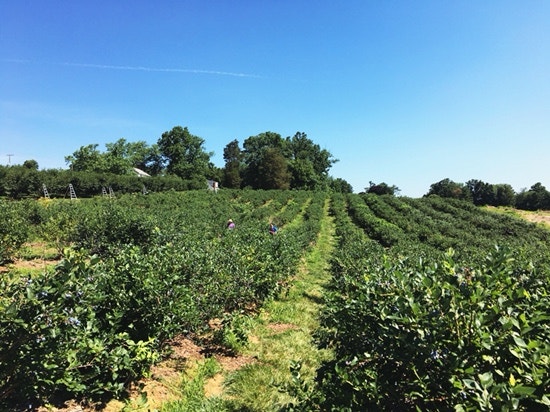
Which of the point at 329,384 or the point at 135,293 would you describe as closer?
the point at 329,384

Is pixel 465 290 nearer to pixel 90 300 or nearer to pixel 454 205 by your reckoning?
pixel 90 300

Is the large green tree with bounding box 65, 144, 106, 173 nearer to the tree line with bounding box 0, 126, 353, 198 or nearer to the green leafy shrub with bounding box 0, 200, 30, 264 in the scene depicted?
the tree line with bounding box 0, 126, 353, 198

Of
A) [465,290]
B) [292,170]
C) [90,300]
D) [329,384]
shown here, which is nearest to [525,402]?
[465,290]

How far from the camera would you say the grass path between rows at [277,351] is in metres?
5.04

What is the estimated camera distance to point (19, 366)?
3.06m

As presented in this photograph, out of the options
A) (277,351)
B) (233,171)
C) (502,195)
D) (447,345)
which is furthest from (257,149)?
(447,345)

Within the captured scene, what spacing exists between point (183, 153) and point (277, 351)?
84263 millimetres

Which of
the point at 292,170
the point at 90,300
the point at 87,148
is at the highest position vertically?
the point at 87,148

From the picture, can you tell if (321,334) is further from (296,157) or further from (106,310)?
(296,157)

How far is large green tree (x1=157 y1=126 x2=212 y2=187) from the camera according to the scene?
83250 mm

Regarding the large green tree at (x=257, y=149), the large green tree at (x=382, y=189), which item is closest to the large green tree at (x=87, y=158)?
the large green tree at (x=257, y=149)

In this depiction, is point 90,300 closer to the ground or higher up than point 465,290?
closer to the ground

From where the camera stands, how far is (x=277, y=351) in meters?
6.84

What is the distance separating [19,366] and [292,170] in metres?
78.6
